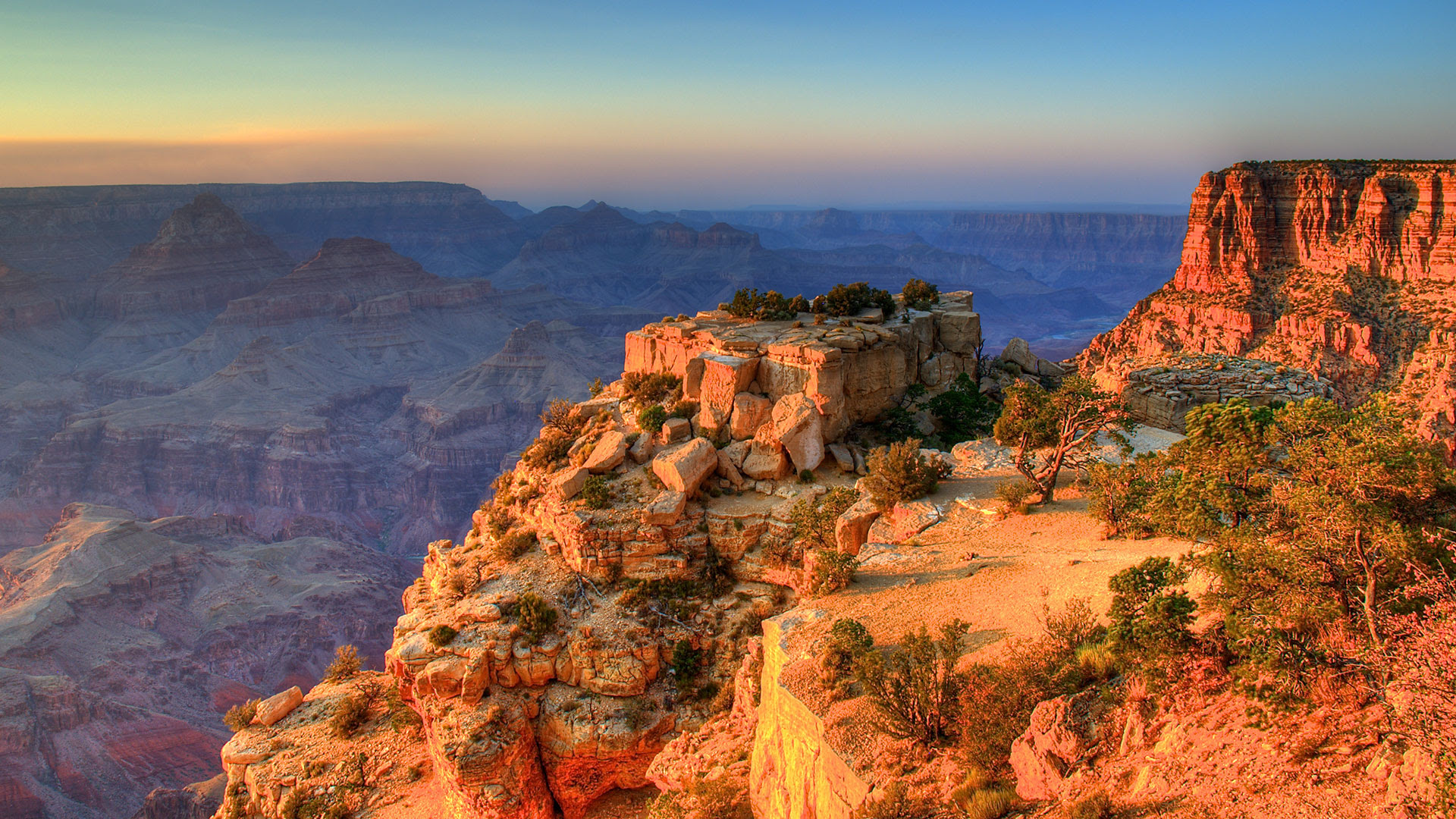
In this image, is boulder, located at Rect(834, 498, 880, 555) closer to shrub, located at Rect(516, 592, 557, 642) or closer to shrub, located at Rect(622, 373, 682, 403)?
shrub, located at Rect(516, 592, 557, 642)

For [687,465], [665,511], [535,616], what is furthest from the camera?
[687,465]

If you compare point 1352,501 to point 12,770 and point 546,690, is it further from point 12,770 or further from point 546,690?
point 12,770

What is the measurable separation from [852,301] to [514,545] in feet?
51.4

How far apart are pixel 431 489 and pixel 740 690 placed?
85.7m

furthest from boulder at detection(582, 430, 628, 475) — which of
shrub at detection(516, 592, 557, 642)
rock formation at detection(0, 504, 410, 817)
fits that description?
rock formation at detection(0, 504, 410, 817)

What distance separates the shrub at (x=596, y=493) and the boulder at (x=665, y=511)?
136 centimetres

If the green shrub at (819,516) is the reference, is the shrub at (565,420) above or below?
above

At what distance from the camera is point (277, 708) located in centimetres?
2495

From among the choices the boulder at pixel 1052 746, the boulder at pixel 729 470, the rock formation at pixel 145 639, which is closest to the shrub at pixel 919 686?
the boulder at pixel 1052 746

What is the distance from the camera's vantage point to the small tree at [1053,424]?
19984 mm

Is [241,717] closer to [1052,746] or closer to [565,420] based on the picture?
[565,420]

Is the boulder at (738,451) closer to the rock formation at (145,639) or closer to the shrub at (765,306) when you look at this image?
the shrub at (765,306)

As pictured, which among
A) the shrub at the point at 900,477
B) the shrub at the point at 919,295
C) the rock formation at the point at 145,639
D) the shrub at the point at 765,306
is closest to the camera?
the shrub at the point at 900,477

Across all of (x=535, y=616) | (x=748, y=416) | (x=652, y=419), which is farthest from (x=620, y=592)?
(x=748, y=416)
